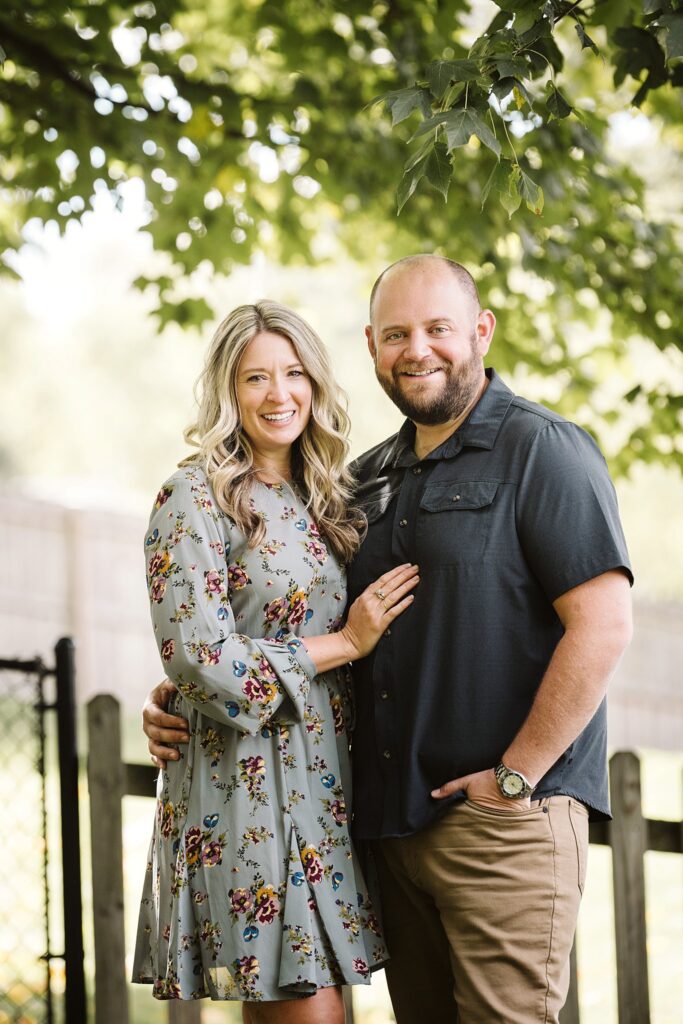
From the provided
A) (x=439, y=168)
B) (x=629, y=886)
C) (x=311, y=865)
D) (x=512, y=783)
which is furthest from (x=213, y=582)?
(x=629, y=886)

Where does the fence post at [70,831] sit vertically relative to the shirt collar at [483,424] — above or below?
below

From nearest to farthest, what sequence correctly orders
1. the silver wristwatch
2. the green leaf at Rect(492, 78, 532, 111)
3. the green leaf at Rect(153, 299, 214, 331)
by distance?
the green leaf at Rect(492, 78, 532, 111) < the silver wristwatch < the green leaf at Rect(153, 299, 214, 331)

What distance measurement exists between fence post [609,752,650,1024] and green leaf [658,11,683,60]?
6.20ft

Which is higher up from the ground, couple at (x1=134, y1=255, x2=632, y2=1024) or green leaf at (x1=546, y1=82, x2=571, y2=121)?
green leaf at (x1=546, y1=82, x2=571, y2=121)

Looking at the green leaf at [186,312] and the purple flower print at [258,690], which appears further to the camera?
the green leaf at [186,312]

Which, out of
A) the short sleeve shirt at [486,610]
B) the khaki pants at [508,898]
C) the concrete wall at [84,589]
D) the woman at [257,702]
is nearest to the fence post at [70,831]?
the woman at [257,702]

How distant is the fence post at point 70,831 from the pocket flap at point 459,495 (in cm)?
148

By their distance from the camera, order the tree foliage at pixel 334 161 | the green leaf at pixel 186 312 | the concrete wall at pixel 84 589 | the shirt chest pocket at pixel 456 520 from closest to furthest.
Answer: the shirt chest pocket at pixel 456 520
the tree foliage at pixel 334 161
the green leaf at pixel 186 312
the concrete wall at pixel 84 589

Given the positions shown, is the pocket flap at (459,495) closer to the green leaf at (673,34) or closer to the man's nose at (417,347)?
the man's nose at (417,347)

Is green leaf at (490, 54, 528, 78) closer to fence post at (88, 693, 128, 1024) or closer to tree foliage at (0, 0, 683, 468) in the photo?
tree foliage at (0, 0, 683, 468)

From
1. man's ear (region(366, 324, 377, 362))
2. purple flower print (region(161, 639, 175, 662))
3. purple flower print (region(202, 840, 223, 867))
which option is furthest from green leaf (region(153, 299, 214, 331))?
purple flower print (region(202, 840, 223, 867))

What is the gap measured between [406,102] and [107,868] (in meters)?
→ 2.58

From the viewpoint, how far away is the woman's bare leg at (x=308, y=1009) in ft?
8.87

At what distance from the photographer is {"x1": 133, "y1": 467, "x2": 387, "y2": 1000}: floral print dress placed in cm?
266
